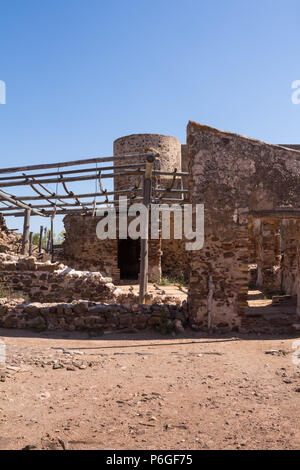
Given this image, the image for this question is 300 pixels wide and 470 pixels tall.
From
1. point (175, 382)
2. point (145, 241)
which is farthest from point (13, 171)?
point (175, 382)

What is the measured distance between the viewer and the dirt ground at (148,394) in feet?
9.22

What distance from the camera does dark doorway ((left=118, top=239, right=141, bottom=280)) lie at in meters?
19.5

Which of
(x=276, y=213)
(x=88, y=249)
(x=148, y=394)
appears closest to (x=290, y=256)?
(x=276, y=213)

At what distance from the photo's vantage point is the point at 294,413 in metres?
3.26

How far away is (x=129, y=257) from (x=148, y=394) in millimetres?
16296

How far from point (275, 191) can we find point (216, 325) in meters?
2.91

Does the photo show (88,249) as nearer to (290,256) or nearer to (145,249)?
(145,249)

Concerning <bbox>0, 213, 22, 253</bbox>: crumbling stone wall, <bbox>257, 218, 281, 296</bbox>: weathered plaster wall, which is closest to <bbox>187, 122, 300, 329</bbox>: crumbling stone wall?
<bbox>257, 218, 281, 296</bbox>: weathered plaster wall

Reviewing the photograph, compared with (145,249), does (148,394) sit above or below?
below

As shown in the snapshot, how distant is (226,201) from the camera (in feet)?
22.3

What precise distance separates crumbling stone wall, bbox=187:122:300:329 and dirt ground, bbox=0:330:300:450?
922 millimetres

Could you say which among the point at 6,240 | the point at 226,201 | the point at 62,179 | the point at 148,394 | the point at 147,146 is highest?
the point at 147,146

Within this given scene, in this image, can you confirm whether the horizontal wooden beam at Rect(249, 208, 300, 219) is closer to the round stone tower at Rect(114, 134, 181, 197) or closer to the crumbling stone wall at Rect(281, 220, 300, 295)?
the crumbling stone wall at Rect(281, 220, 300, 295)
